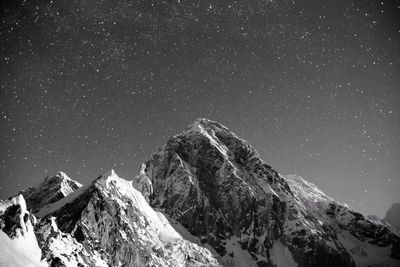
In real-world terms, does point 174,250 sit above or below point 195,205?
below

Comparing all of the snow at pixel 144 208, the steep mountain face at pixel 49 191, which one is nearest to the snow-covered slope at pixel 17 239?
the snow at pixel 144 208

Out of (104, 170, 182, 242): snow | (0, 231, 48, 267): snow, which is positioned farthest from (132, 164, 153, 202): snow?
(0, 231, 48, 267): snow

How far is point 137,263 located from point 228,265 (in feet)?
233

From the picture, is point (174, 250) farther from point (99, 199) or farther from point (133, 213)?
point (99, 199)

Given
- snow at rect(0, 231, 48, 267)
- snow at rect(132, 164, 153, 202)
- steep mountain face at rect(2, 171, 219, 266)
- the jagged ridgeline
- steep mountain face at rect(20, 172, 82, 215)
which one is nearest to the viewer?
snow at rect(0, 231, 48, 267)

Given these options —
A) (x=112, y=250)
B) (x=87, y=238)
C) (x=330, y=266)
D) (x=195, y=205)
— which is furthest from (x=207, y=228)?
(x=87, y=238)

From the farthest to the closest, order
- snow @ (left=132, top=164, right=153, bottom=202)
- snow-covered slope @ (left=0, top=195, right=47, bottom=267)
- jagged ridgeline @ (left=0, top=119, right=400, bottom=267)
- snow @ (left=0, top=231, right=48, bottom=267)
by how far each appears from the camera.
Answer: snow @ (left=132, top=164, right=153, bottom=202) < jagged ridgeline @ (left=0, top=119, right=400, bottom=267) < snow-covered slope @ (left=0, top=195, right=47, bottom=267) < snow @ (left=0, top=231, right=48, bottom=267)

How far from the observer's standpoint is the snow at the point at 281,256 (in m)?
183

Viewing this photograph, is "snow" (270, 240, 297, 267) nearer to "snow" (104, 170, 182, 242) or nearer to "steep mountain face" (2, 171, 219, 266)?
"steep mountain face" (2, 171, 219, 266)

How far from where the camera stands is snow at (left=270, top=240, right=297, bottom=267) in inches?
7205

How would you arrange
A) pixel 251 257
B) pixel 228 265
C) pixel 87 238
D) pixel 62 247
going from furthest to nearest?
pixel 251 257
pixel 228 265
pixel 87 238
pixel 62 247

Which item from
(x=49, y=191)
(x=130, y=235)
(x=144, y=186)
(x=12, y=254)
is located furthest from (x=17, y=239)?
(x=49, y=191)

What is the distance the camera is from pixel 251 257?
186500 millimetres

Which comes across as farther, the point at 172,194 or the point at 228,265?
the point at 172,194
